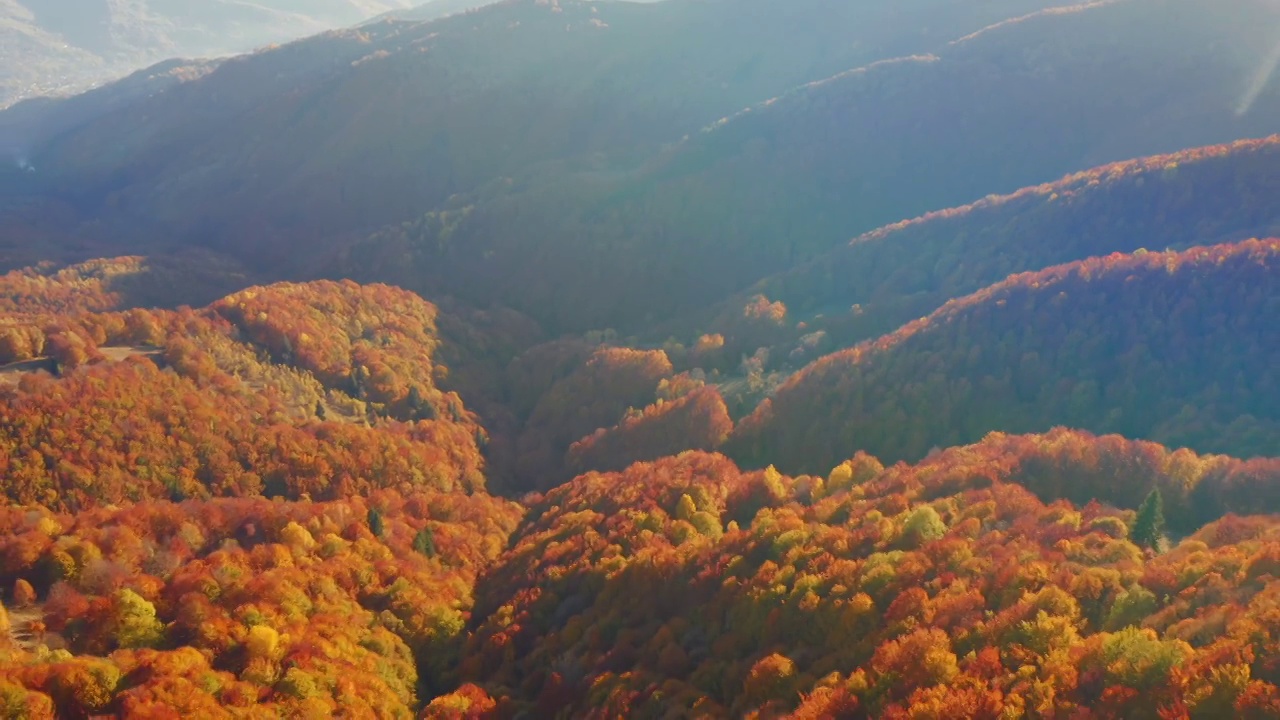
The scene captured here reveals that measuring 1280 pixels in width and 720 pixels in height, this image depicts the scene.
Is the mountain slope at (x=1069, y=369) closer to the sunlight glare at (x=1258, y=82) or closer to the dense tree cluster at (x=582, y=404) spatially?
the dense tree cluster at (x=582, y=404)

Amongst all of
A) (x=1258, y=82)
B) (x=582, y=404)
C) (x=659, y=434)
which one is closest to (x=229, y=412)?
(x=659, y=434)

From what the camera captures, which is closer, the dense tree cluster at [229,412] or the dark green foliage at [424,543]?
the dense tree cluster at [229,412]

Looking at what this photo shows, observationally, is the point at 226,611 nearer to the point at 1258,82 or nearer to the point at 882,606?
the point at 882,606

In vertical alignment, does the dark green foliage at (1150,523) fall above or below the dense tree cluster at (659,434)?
above

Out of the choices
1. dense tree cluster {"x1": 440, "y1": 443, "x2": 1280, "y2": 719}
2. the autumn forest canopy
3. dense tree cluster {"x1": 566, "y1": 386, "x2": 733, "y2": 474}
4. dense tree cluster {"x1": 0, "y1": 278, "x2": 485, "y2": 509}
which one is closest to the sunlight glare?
the autumn forest canopy

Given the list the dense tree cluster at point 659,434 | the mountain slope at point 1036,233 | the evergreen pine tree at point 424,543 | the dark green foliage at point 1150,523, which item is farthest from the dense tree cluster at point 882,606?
the mountain slope at point 1036,233

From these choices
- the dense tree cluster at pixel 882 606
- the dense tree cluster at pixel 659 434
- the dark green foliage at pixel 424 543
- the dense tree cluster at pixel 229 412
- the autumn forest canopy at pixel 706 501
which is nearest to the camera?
the dense tree cluster at pixel 882 606

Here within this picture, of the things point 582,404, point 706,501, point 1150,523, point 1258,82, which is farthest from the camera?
point 1258,82

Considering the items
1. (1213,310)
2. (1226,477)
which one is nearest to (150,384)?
(1226,477)
